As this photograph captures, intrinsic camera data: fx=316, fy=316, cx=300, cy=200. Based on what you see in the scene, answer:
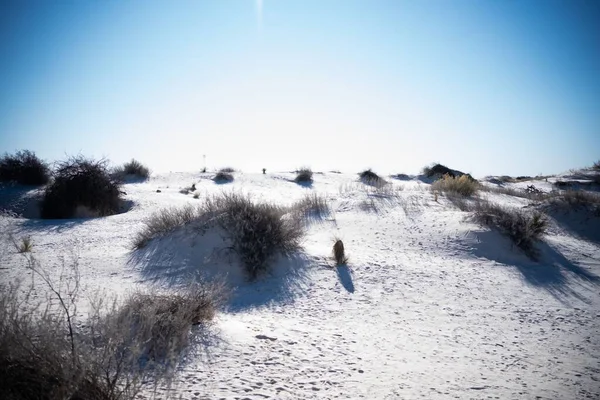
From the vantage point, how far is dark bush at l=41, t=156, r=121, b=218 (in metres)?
9.94

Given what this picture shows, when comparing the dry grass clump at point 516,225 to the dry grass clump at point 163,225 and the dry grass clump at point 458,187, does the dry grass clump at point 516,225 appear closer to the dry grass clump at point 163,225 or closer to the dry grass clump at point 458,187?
the dry grass clump at point 458,187

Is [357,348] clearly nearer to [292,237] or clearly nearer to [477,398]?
[477,398]

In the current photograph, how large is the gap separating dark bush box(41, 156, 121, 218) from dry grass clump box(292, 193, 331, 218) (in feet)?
20.5

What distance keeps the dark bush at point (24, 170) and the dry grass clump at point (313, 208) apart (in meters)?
10.5

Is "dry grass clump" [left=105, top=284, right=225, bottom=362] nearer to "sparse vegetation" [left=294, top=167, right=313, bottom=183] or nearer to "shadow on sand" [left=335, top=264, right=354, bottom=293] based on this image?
"shadow on sand" [left=335, top=264, right=354, bottom=293]

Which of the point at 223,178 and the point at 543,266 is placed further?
the point at 223,178

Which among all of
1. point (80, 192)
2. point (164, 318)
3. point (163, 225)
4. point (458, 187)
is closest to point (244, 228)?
point (163, 225)

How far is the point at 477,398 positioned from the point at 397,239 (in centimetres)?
465

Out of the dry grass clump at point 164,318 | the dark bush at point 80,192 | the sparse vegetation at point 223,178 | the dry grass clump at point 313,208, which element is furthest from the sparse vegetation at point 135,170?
the dry grass clump at point 164,318

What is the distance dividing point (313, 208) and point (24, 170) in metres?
11.8

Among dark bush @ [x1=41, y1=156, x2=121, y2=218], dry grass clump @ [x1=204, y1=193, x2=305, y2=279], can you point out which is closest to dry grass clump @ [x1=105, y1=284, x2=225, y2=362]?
dry grass clump @ [x1=204, y1=193, x2=305, y2=279]

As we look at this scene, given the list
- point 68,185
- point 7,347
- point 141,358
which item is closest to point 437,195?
point 141,358

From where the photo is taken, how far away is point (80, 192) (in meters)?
10.2

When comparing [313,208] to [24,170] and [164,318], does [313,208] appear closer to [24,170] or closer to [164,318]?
[164,318]
